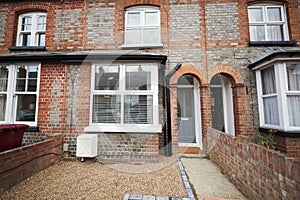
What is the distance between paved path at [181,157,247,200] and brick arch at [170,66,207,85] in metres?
2.70

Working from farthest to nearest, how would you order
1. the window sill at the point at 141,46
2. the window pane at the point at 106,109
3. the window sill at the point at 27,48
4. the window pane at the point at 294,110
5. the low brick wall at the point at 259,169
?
the window sill at the point at 27,48, the window sill at the point at 141,46, the window pane at the point at 106,109, the window pane at the point at 294,110, the low brick wall at the point at 259,169

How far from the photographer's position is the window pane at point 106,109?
450cm

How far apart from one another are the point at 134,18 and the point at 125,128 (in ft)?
14.5

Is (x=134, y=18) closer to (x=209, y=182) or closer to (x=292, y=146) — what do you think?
(x=209, y=182)

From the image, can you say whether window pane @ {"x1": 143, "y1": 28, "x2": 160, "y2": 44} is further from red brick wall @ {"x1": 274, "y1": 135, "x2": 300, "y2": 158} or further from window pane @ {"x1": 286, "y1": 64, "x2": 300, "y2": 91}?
red brick wall @ {"x1": 274, "y1": 135, "x2": 300, "y2": 158}

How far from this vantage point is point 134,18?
584 centimetres

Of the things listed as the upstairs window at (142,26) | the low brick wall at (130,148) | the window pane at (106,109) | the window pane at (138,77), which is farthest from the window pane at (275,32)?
the window pane at (106,109)

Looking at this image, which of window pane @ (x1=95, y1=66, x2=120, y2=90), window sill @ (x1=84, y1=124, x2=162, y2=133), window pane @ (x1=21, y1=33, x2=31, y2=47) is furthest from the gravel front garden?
window pane @ (x1=21, y1=33, x2=31, y2=47)

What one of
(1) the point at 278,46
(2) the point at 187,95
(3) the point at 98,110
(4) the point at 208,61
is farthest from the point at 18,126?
(1) the point at 278,46

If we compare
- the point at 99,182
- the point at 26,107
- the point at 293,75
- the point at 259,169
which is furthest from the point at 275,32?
the point at 26,107

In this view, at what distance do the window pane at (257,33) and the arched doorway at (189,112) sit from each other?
8.66 feet

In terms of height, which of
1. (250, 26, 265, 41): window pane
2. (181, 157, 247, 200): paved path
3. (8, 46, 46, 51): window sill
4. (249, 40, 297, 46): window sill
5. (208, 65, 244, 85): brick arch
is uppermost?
(250, 26, 265, 41): window pane

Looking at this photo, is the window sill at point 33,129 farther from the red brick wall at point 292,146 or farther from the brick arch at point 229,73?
the red brick wall at point 292,146

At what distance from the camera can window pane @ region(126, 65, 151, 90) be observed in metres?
4.62
